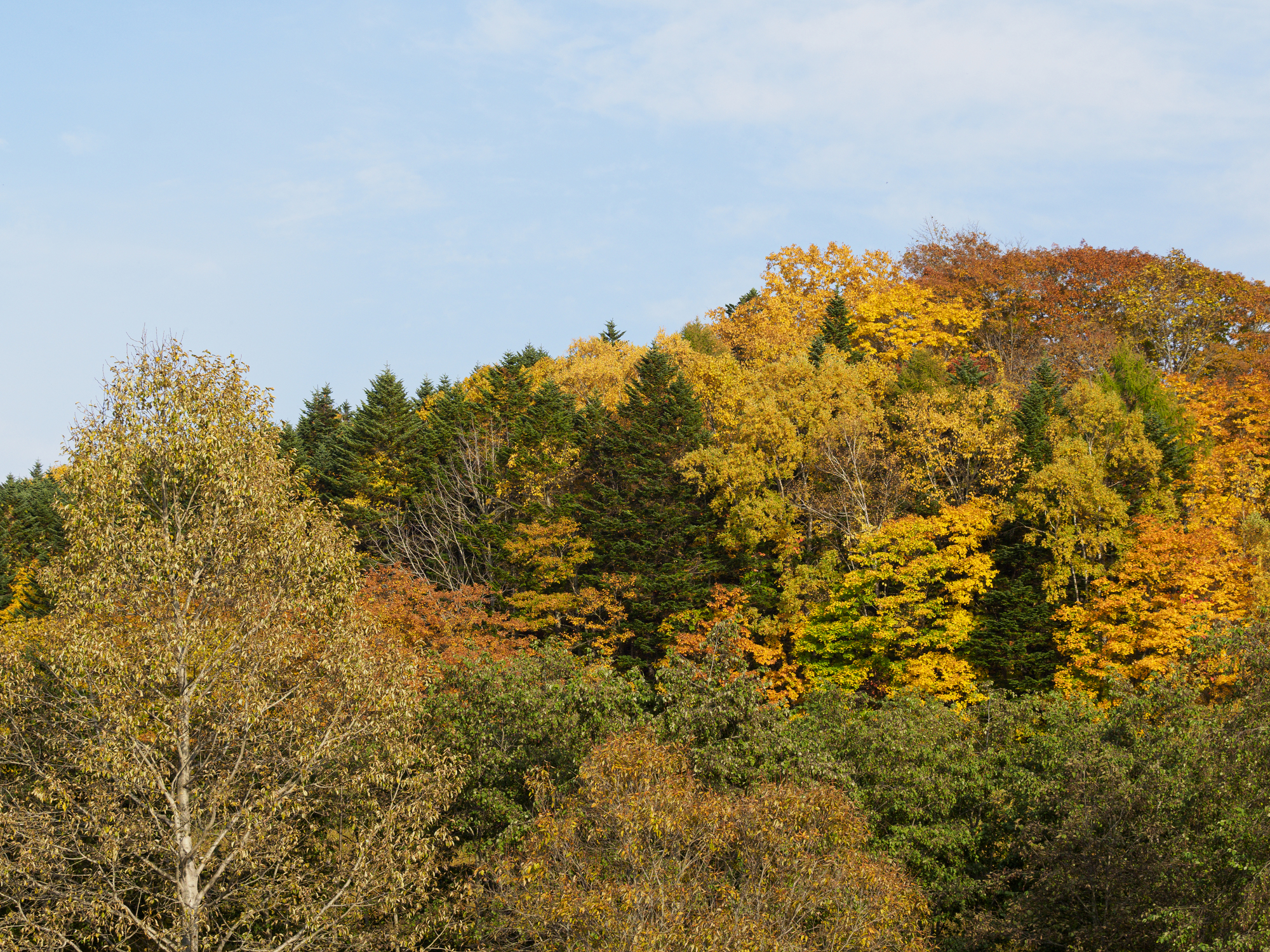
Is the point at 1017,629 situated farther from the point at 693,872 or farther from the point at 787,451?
the point at 693,872

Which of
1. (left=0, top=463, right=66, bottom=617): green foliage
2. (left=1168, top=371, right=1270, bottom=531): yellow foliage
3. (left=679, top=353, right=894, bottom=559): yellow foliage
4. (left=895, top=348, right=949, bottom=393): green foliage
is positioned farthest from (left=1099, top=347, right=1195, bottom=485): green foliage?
(left=0, top=463, right=66, bottom=617): green foliage

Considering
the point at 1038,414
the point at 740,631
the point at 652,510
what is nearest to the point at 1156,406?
the point at 1038,414

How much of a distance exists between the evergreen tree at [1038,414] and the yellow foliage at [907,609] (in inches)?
117

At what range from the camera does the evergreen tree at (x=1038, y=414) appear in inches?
1580

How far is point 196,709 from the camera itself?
20.5 m

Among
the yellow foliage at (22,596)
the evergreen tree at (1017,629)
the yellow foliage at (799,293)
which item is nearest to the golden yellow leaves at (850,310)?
the yellow foliage at (799,293)

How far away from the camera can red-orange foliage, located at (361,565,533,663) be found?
3547 cm

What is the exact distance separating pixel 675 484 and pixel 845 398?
314 inches

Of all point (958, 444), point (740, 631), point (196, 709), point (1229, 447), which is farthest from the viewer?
point (1229, 447)

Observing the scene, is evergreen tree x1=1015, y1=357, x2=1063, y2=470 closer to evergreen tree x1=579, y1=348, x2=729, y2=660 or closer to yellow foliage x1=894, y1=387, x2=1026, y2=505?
yellow foliage x1=894, y1=387, x2=1026, y2=505

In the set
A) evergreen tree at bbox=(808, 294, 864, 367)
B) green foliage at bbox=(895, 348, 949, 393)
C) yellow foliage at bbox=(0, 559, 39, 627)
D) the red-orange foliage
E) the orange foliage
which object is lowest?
the orange foliage

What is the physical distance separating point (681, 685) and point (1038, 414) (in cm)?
2498

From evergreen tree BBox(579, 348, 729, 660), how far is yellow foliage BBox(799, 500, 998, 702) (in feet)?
17.7

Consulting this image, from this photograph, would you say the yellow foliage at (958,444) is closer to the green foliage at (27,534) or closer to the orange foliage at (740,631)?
the orange foliage at (740,631)
